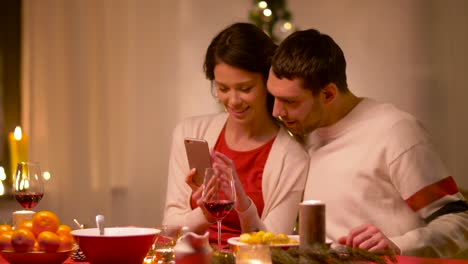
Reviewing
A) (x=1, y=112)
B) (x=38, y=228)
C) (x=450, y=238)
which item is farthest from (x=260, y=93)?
(x=1, y=112)

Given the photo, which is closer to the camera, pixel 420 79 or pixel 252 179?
pixel 252 179

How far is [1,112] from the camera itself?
15.0 ft

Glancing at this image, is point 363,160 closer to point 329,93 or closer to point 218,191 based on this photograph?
point 329,93

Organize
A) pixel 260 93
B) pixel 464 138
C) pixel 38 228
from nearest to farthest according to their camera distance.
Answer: pixel 38 228 < pixel 260 93 < pixel 464 138

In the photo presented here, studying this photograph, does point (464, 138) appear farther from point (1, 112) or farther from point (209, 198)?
point (1, 112)

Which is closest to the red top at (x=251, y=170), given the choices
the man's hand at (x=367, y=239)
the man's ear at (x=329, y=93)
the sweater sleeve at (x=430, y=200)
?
the man's ear at (x=329, y=93)

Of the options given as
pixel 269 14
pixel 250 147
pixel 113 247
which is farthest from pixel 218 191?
pixel 269 14

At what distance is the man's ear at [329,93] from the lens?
2.32 m

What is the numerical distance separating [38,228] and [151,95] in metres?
2.83

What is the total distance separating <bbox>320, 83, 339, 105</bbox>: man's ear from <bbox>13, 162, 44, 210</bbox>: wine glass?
3.05 feet

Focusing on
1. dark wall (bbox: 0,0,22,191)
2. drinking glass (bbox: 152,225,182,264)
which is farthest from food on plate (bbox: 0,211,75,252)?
dark wall (bbox: 0,0,22,191)

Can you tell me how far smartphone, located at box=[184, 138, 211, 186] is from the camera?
234 cm

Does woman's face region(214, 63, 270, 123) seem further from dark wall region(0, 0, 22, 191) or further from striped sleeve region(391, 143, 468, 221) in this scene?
dark wall region(0, 0, 22, 191)

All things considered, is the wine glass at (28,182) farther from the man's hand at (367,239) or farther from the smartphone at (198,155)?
the man's hand at (367,239)
